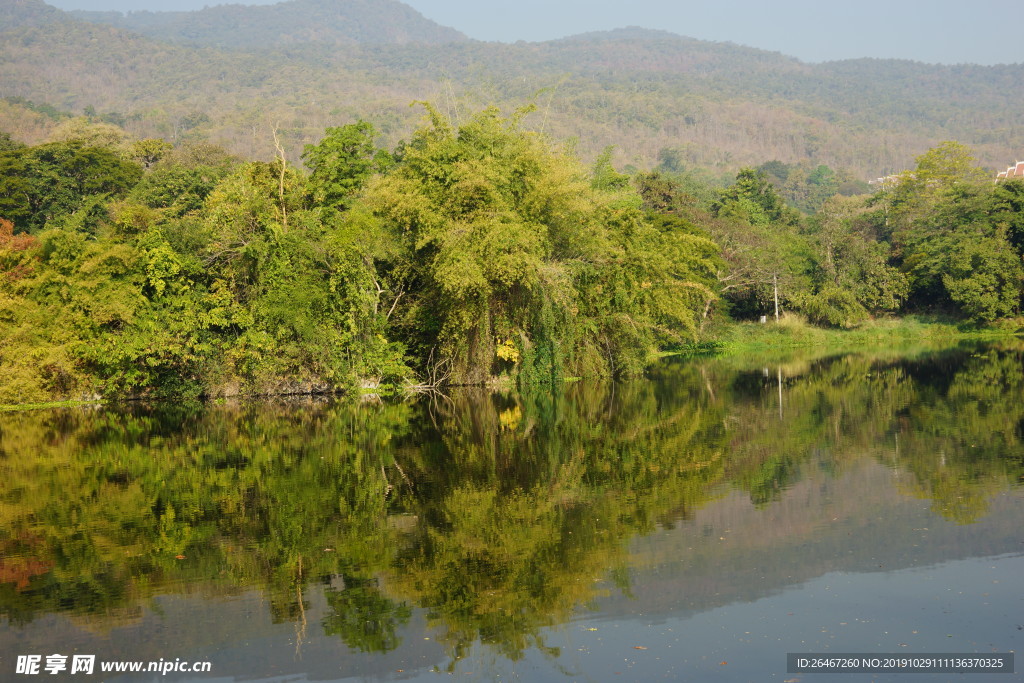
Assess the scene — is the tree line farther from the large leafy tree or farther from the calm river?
the calm river

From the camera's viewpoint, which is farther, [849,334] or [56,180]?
[56,180]

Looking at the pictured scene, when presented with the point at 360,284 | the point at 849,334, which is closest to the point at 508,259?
the point at 360,284

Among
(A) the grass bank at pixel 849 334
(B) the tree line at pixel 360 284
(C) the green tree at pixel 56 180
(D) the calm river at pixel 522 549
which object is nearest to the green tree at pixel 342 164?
(B) the tree line at pixel 360 284

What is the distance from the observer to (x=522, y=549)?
34.8 ft

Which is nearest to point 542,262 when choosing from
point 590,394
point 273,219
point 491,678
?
point 590,394

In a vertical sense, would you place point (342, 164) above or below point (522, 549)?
above

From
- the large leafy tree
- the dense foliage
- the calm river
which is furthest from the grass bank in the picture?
the calm river

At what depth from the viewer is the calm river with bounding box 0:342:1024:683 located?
26.1 ft

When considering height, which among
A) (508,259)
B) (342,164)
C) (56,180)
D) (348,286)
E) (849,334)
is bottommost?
(849,334)

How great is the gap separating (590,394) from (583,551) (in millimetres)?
16173

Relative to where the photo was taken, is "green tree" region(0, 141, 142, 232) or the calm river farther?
"green tree" region(0, 141, 142, 232)

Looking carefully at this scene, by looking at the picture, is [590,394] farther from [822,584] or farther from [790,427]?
[822,584]

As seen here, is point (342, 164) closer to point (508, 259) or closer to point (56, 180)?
point (508, 259)

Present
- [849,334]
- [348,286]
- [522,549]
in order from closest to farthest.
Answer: [522,549], [348,286], [849,334]
